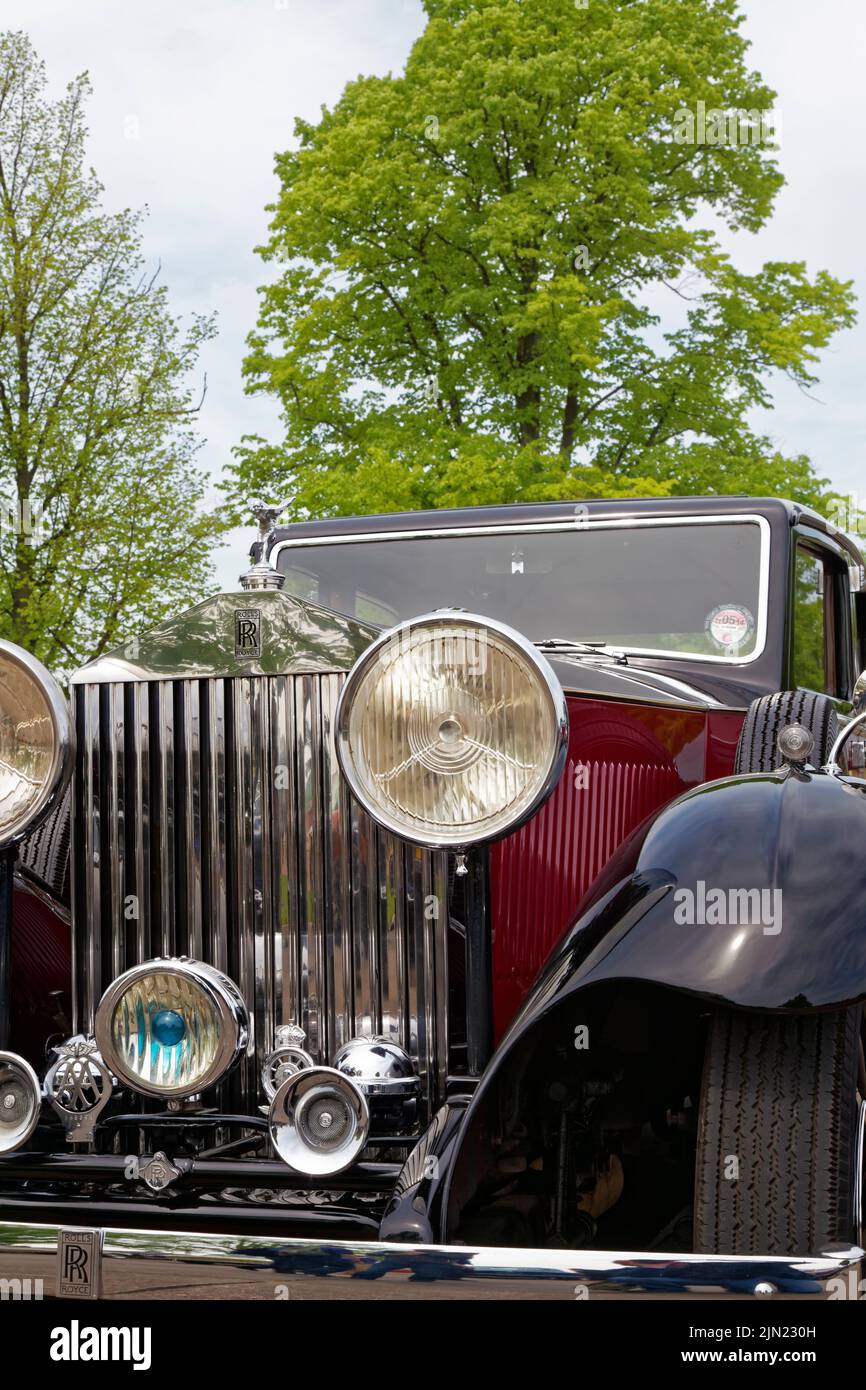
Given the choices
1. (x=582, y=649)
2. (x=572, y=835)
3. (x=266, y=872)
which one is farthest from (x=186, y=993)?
(x=582, y=649)

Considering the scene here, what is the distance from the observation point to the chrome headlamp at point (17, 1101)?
2408 millimetres

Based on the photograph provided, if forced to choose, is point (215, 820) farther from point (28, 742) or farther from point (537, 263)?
point (537, 263)

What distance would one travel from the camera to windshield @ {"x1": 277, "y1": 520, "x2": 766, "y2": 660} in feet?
12.8

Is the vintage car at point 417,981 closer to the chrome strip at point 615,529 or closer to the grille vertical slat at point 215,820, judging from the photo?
the grille vertical slat at point 215,820

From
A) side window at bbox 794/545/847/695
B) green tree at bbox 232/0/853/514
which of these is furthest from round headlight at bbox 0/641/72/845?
green tree at bbox 232/0/853/514

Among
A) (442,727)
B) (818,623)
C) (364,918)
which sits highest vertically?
(818,623)

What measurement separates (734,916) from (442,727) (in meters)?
0.55

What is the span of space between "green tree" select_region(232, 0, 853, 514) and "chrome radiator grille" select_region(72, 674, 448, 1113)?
468 inches

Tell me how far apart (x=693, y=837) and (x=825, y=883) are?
0.22m

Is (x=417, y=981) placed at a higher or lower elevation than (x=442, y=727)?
lower

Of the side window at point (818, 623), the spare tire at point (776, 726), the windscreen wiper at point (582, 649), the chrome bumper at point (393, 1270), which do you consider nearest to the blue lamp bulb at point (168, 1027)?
the chrome bumper at point (393, 1270)

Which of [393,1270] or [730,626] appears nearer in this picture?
[393,1270]

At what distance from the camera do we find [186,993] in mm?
2387
